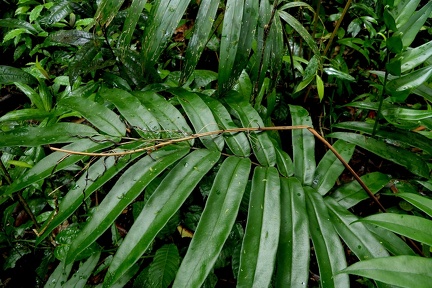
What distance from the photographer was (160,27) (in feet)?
2.63

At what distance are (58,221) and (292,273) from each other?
19.4 inches

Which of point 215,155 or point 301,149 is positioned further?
point 301,149

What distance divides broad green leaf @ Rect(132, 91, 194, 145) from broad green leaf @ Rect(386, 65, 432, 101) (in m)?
0.54

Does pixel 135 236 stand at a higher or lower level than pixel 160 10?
lower

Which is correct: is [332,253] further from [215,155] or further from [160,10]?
[160,10]

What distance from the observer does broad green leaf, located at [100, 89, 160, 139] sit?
0.87 metres

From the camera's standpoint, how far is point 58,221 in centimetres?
70

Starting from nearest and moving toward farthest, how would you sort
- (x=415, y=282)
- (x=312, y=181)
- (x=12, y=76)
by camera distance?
(x=415, y=282) → (x=312, y=181) → (x=12, y=76)

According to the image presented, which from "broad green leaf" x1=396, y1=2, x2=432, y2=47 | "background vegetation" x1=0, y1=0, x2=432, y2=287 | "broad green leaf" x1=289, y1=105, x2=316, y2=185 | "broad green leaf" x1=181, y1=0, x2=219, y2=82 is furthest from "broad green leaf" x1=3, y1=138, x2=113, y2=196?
"broad green leaf" x1=396, y1=2, x2=432, y2=47

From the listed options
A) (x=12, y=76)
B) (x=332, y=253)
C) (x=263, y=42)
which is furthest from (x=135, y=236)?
(x=12, y=76)

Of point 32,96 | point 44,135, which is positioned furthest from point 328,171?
point 32,96

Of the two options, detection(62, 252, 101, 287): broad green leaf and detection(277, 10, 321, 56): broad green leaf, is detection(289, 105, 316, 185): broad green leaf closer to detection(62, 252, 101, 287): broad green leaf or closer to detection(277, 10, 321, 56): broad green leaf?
detection(277, 10, 321, 56): broad green leaf

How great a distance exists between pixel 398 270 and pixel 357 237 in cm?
22

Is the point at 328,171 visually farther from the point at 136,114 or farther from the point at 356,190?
the point at 136,114
